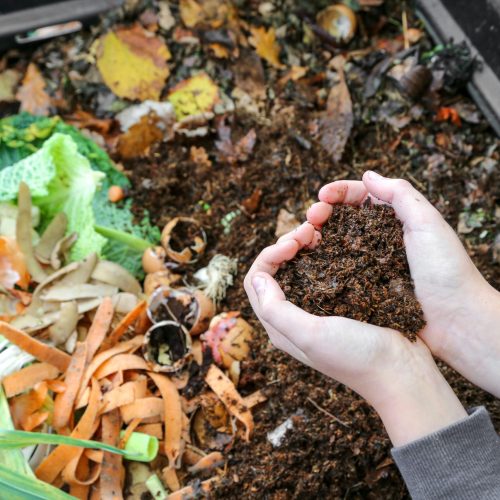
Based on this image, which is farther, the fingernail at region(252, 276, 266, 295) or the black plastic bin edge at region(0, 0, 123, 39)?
the black plastic bin edge at region(0, 0, 123, 39)

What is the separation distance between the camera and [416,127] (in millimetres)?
3033

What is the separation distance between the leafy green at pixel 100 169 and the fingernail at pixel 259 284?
117cm

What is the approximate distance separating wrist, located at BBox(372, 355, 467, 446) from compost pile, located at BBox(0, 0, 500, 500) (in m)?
0.38

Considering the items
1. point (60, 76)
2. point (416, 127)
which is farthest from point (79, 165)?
point (416, 127)

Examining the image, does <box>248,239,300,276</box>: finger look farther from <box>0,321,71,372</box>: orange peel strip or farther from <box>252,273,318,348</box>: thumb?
<box>0,321,71,372</box>: orange peel strip

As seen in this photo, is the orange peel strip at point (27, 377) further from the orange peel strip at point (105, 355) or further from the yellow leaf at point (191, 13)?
the yellow leaf at point (191, 13)

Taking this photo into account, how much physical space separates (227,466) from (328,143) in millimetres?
1609

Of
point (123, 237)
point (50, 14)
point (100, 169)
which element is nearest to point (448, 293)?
point (123, 237)

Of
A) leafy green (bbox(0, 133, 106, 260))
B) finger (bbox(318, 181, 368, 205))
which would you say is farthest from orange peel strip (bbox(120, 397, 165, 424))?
finger (bbox(318, 181, 368, 205))

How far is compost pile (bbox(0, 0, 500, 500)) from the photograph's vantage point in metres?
2.24

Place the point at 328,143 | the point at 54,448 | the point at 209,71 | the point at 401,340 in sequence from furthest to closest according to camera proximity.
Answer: the point at 209,71 → the point at 328,143 → the point at 54,448 → the point at 401,340

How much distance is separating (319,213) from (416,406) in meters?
0.65

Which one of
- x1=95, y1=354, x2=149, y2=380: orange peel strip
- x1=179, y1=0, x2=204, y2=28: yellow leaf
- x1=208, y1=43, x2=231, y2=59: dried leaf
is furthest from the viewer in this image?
x1=179, y1=0, x2=204, y2=28: yellow leaf

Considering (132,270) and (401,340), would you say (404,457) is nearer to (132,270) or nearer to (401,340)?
(401,340)
